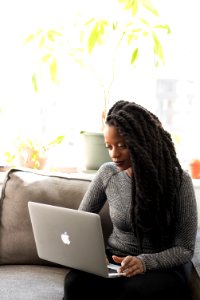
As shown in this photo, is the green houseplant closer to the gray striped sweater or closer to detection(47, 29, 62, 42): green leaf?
detection(47, 29, 62, 42): green leaf

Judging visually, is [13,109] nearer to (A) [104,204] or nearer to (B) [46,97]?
(B) [46,97]

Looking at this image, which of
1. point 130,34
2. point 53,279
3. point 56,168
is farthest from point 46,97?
point 53,279

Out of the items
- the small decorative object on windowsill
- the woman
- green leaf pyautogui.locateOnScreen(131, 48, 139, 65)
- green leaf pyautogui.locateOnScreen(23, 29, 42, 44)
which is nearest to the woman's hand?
the woman

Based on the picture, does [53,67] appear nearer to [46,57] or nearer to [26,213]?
[46,57]

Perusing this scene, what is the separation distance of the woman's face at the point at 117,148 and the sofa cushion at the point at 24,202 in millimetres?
359

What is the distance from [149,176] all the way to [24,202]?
59 centimetres

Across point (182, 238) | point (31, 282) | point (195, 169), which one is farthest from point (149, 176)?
point (195, 169)

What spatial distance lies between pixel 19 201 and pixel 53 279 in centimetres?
39

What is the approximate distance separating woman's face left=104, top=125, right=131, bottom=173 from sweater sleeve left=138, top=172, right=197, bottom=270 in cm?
23

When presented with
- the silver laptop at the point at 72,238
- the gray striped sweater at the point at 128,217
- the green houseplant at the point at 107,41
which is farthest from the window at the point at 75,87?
the silver laptop at the point at 72,238

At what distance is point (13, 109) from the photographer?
3.12 metres

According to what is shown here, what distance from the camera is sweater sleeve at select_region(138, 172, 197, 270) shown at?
1943 millimetres

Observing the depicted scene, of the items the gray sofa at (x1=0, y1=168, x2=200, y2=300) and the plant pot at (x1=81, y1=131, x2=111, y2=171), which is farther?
the plant pot at (x1=81, y1=131, x2=111, y2=171)

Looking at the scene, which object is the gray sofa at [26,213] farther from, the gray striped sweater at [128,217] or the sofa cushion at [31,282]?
the gray striped sweater at [128,217]
